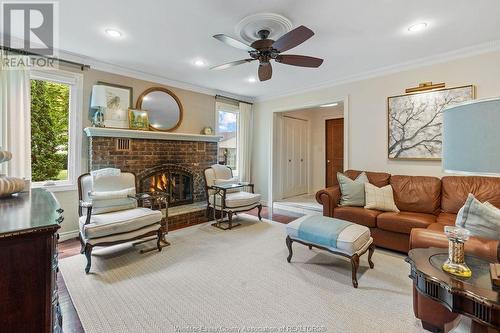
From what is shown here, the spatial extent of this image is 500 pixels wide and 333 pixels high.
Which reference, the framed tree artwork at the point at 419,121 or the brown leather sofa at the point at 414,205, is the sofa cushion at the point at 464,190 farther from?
the framed tree artwork at the point at 419,121

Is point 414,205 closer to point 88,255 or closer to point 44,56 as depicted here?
point 88,255

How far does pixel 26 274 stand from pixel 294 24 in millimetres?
2837

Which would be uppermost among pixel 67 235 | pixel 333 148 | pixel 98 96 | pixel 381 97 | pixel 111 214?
pixel 381 97

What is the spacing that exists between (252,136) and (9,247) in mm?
5329

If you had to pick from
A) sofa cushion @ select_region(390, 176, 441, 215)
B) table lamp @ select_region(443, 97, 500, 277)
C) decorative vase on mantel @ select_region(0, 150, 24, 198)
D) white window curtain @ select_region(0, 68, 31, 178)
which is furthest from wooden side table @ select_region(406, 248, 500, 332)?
white window curtain @ select_region(0, 68, 31, 178)

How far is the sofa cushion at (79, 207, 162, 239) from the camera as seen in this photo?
2.54m

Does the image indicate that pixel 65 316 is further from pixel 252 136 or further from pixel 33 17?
pixel 252 136

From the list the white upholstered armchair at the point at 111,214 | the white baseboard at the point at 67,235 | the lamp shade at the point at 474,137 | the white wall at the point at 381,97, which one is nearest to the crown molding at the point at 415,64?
the white wall at the point at 381,97

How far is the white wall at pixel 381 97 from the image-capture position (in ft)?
10.3

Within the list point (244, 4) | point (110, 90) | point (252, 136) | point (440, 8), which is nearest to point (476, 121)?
point (244, 4)

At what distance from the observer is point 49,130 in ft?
11.2

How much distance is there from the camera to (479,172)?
768 millimetres

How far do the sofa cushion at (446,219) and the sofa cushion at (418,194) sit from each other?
150 mm

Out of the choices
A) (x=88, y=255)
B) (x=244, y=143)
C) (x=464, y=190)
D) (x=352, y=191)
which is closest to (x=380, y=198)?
(x=352, y=191)
